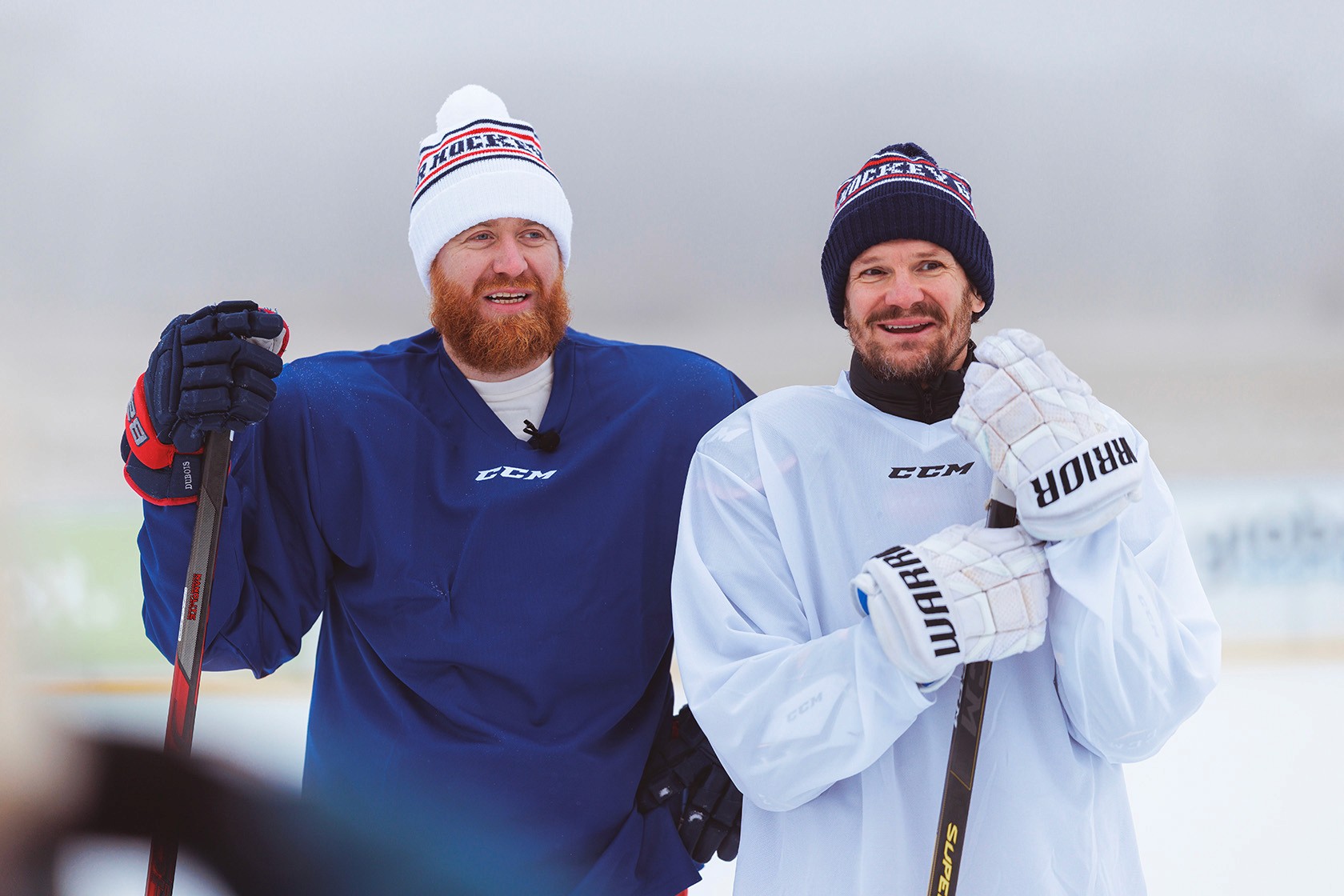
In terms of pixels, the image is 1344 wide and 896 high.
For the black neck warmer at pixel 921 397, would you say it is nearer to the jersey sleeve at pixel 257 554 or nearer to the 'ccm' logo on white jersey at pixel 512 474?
the 'ccm' logo on white jersey at pixel 512 474

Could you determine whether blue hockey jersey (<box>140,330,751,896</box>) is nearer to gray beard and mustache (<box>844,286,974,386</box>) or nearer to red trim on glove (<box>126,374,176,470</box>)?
red trim on glove (<box>126,374,176,470</box>)

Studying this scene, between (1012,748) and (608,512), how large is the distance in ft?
1.88

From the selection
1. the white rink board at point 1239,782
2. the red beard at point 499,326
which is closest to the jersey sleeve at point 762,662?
the red beard at point 499,326

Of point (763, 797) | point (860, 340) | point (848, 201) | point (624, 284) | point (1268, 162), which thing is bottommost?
point (763, 797)

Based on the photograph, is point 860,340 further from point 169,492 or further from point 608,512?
point 169,492

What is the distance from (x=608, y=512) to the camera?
1471 millimetres

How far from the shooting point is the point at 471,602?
145 cm

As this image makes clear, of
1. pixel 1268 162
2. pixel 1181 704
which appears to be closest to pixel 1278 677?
pixel 1268 162

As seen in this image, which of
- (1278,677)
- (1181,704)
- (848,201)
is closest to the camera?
(1181,704)

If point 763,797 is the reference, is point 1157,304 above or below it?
above

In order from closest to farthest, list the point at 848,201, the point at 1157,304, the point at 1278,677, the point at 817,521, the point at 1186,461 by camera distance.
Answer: the point at 817,521
the point at 848,201
the point at 1278,677
the point at 1186,461
the point at 1157,304

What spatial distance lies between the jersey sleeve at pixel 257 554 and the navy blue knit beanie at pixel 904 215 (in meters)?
0.72

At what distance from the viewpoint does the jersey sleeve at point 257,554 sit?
4.72 feet

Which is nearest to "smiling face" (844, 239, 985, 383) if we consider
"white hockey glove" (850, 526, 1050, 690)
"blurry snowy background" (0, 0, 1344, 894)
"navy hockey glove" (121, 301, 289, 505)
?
"white hockey glove" (850, 526, 1050, 690)
